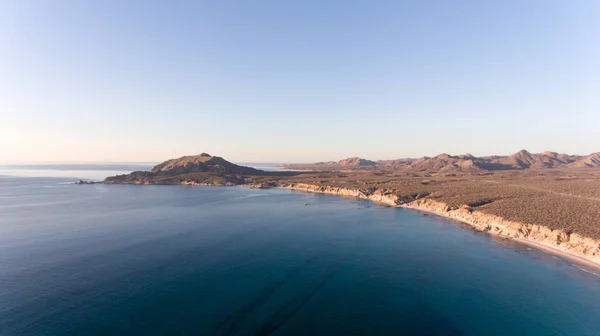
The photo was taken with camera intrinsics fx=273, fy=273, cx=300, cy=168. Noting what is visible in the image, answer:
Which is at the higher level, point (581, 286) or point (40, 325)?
point (40, 325)

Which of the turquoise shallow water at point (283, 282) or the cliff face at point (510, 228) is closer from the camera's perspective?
the turquoise shallow water at point (283, 282)

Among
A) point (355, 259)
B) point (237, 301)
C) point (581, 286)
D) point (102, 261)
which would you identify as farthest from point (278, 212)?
point (581, 286)

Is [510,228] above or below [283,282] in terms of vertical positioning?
above

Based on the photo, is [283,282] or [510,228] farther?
[510,228]

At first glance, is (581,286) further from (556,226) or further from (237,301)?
(237,301)
